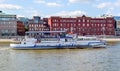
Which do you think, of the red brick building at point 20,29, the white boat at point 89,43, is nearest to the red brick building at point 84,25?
the red brick building at point 20,29

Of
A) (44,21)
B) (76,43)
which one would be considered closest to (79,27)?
(44,21)

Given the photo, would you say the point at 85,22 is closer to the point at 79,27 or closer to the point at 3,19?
the point at 79,27

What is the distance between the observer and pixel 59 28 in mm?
183750

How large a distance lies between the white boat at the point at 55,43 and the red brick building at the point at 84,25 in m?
93.0

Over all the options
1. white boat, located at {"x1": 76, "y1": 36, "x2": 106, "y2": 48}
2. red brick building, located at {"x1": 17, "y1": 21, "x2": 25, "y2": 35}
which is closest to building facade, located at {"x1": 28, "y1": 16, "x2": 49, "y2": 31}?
red brick building, located at {"x1": 17, "y1": 21, "x2": 25, "y2": 35}

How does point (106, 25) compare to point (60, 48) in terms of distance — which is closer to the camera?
point (60, 48)

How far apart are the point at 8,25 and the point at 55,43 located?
336 feet

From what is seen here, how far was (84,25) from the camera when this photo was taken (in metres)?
187

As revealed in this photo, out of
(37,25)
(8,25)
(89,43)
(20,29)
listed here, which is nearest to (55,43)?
(89,43)

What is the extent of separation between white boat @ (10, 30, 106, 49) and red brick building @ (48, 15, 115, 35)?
93015mm

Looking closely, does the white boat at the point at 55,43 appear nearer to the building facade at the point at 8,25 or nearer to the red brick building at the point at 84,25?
the red brick building at the point at 84,25

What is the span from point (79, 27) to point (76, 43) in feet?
331

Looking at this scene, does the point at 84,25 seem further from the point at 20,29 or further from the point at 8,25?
the point at 8,25

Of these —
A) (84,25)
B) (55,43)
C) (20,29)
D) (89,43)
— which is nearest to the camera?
(55,43)
